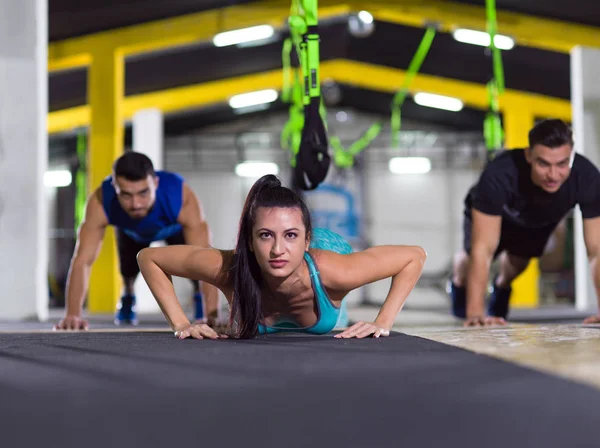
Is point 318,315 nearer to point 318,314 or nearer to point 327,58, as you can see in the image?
point 318,314

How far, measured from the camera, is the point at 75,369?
173 centimetres

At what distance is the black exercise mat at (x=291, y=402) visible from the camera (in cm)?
111

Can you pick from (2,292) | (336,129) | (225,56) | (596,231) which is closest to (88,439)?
(596,231)

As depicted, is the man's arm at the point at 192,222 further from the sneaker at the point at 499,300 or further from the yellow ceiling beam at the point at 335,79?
the yellow ceiling beam at the point at 335,79

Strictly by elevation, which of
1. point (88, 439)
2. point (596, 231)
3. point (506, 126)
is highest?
point (506, 126)

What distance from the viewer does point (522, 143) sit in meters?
12.4

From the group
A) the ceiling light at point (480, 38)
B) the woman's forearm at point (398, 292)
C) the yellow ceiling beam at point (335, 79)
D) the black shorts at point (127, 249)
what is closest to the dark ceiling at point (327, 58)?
the yellow ceiling beam at point (335, 79)

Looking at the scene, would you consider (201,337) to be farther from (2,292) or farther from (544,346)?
(2,292)

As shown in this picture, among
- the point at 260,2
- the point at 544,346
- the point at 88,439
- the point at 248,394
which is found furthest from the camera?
the point at 260,2

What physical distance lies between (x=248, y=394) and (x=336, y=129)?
49.4 ft

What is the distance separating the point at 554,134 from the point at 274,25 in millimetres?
6104

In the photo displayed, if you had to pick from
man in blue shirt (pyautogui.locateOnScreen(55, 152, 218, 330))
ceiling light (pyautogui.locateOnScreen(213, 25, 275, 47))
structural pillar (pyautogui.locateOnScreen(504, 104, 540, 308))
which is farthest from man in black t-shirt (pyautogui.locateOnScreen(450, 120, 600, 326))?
structural pillar (pyautogui.locateOnScreen(504, 104, 540, 308))

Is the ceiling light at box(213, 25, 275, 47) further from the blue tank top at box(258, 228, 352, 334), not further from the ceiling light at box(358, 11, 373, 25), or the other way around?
the blue tank top at box(258, 228, 352, 334)

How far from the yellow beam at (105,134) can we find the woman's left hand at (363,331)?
21.9ft
